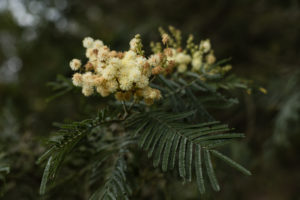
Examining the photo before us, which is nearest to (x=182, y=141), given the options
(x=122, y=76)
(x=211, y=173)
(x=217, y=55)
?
(x=211, y=173)

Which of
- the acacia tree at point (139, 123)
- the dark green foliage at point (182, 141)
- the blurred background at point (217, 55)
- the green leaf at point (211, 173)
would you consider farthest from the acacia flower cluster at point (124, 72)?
the blurred background at point (217, 55)

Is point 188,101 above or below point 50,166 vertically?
above

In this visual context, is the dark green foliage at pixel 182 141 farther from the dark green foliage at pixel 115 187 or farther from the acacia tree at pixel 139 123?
the dark green foliage at pixel 115 187

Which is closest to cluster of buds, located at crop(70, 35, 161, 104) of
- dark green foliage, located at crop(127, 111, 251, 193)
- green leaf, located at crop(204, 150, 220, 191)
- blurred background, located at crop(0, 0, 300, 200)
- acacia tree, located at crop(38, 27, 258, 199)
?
acacia tree, located at crop(38, 27, 258, 199)

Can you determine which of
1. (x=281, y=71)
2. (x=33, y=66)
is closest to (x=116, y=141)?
(x=281, y=71)

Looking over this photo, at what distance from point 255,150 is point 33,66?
416 cm

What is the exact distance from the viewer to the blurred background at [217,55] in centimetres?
266

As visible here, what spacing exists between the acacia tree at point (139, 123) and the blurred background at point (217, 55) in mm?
733

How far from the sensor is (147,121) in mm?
1077

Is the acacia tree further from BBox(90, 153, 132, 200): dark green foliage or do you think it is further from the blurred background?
the blurred background

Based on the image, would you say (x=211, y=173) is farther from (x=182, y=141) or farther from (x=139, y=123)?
(x=139, y=123)

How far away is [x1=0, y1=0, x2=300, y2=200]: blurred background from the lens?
2.66m

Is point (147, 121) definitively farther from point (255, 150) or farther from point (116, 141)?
point (255, 150)

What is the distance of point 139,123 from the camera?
1104 millimetres
